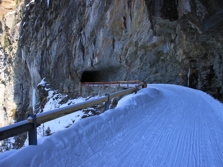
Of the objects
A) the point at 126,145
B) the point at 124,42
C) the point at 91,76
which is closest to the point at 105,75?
the point at 91,76

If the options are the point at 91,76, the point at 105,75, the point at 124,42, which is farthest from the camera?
the point at 91,76

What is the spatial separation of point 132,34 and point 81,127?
20379mm

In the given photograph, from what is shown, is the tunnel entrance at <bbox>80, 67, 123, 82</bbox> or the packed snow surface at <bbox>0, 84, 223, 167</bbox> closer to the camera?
the packed snow surface at <bbox>0, 84, 223, 167</bbox>

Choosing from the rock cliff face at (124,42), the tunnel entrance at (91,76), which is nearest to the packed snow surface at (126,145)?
the rock cliff face at (124,42)

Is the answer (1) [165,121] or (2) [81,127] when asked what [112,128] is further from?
(1) [165,121]

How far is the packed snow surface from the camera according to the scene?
233cm

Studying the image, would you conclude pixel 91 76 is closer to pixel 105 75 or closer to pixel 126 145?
pixel 105 75

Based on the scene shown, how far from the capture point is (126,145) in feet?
10.0

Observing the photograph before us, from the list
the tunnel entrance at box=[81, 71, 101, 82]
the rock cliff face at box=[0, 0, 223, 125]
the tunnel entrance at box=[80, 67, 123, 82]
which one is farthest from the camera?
the tunnel entrance at box=[81, 71, 101, 82]

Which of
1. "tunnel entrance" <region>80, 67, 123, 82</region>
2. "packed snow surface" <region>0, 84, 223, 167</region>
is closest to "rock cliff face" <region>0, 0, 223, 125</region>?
"tunnel entrance" <region>80, 67, 123, 82</region>

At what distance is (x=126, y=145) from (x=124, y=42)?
21.1m

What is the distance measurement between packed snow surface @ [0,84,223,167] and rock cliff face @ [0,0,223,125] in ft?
32.4

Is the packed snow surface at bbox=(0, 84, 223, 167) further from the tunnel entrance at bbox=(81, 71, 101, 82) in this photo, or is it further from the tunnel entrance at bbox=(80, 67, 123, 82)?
the tunnel entrance at bbox=(81, 71, 101, 82)

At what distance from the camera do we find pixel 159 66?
22.4 metres
